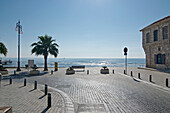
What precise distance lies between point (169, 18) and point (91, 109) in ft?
74.9

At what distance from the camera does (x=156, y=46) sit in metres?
26.1

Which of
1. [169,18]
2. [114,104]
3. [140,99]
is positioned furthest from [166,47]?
[114,104]

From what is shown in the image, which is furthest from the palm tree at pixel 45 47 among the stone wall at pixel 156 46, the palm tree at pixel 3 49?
the stone wall at pixel 156 46

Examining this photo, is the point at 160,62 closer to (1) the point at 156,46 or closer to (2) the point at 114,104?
(1) the point at 156,46

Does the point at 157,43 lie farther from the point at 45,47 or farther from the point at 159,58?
the point at 45,47

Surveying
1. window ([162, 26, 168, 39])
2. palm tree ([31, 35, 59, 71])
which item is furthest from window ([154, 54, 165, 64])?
palm tree ([31, 35, 59, 71])

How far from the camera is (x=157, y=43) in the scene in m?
25.5

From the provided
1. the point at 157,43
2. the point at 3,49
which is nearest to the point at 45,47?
the point at 3,49

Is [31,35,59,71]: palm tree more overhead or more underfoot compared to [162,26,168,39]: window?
more underfoot

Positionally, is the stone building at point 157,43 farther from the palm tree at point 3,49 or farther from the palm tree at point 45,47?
the palm tree at point 3,49

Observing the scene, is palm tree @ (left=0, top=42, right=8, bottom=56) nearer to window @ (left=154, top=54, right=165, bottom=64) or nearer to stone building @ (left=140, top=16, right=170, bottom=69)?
stone building @ (left=140, top=16, right=170, bottom=69)

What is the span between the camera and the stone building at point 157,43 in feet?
76.2

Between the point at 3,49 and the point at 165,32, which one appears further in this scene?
the point at 165,32

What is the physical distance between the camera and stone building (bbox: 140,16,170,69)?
23233 millimetres
